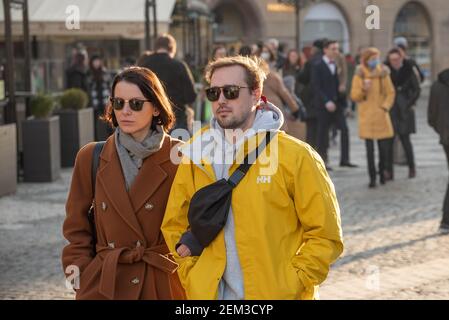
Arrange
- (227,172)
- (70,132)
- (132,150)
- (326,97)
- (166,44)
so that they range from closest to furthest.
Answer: (227,172) < (132,150) < (166,44) < (326,97) < (70,132)

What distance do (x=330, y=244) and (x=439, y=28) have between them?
162 ft

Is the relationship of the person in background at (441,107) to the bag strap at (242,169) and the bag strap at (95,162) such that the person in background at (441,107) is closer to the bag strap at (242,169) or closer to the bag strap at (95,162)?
the bag strap at (95,162)

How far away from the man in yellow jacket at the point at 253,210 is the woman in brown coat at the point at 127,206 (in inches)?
10.2

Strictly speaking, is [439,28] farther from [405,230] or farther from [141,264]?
[141,264]

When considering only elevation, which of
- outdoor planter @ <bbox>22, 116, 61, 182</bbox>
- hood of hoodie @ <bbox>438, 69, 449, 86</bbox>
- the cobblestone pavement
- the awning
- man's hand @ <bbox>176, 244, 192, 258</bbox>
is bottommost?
the cobblestone pavement

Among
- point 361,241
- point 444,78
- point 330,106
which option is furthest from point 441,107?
point 330,106

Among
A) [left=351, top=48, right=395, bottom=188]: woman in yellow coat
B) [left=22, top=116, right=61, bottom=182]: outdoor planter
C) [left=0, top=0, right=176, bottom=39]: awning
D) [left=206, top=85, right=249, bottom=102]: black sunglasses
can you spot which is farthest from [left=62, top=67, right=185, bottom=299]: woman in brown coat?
[left=0, top=0, right=176, bottom=39]: awning

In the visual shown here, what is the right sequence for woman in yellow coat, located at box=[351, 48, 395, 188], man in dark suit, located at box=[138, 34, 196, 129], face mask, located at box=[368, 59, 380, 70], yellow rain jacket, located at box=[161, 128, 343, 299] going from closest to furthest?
yellow rain jacket, located at box=[161, 128, 343, 299] < man in dark suit, located at box=[138, 34, 196, 129] < woman in yellow coat, located at box=[351, 48, 395, 188] < face mask, located at box=[368, 59, 380, 70]

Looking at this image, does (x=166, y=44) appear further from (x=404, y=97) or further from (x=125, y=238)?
(x=125, y=238)

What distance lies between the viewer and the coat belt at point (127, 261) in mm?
4684

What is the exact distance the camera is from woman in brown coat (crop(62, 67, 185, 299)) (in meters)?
4.72

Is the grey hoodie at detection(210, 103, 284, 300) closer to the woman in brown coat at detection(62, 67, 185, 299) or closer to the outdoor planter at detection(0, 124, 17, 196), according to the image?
the woman in brown coat at detection(62, 67, 185, 299)

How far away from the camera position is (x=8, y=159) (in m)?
14.3

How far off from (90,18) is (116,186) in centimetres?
1795
